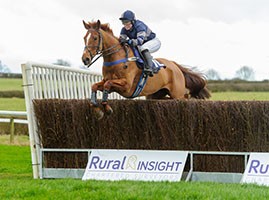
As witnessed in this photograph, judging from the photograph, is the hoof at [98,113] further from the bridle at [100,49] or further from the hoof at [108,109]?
the bridle at [100,49]

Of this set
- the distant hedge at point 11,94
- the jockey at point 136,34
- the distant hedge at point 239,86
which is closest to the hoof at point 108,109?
the jockey at point 136,34

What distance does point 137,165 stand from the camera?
784cm

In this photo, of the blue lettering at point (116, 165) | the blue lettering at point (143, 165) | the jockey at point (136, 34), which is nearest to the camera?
the blue lettering at point (143, 165)

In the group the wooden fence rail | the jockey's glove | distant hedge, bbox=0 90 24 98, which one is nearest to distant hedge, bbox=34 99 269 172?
the jockey's glove

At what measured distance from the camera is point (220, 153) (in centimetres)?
773

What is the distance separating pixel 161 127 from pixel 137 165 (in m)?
0.64

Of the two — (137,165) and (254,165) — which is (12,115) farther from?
(254,165)

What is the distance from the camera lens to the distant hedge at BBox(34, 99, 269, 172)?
7.71 metres

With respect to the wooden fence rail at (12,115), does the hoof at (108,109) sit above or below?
above

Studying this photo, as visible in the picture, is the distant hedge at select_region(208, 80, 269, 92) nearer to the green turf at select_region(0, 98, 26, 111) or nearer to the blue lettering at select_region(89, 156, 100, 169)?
the green turf at select_region(0, 98, 26, 111)

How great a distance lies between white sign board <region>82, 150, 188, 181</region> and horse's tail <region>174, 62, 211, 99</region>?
3032 mm

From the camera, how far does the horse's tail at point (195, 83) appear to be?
10.7 m

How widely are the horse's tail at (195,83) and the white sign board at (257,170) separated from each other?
11.1 ft

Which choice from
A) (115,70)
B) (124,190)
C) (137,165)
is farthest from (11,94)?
(124,190)
